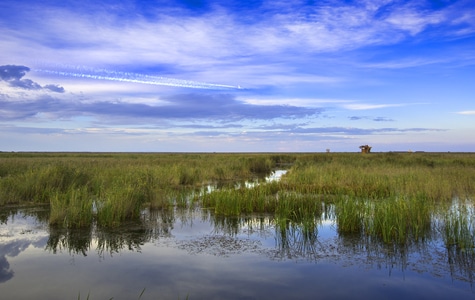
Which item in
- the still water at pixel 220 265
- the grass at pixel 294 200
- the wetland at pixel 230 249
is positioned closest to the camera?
the still water at pixel 220 265

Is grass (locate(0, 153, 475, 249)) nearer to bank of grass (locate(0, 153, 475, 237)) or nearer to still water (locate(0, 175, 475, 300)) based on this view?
bank of grass (locate(0, 153, 475, 237))

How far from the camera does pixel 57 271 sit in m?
6.16

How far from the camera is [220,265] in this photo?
6.56 m

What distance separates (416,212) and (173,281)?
6166 mm

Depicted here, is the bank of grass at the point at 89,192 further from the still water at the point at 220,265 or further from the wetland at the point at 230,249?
the still water at the point at 220,265

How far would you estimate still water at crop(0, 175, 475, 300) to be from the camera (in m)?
5.36

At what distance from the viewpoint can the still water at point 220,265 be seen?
536 centimetres

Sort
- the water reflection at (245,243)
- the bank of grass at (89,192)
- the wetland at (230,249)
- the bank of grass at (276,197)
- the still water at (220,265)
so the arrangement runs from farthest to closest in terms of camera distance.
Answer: the bank of grass at (89,192) < the bank of grass at (276,197) < the water reflection at (245,243) < the wetland at (230,249) < the still water at (220,265)

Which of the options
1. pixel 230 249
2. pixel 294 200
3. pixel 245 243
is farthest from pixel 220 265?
pixel 294 200

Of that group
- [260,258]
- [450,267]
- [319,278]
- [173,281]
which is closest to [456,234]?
[450,267]

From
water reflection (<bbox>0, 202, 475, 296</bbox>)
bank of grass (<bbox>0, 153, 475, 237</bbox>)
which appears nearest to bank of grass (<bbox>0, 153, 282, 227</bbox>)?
bank of grass (<bbox>0, 153, 475, 237</bbox>)

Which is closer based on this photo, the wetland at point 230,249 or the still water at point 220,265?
the still water at point 220,265

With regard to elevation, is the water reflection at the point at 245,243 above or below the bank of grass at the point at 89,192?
below

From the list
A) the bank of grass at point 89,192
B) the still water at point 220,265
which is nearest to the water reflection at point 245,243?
the still water at point 220,265
